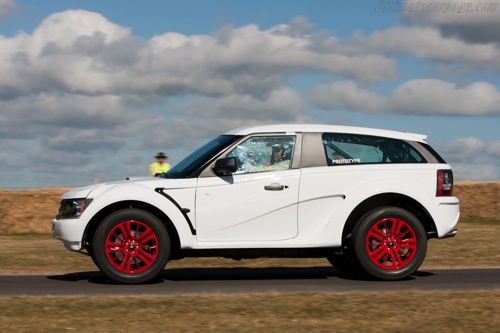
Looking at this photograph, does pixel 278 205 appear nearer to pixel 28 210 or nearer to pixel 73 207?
pixel 73 207

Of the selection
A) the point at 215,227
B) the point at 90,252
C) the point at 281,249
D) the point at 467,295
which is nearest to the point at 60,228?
the point at 90,252

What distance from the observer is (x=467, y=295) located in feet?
27.8

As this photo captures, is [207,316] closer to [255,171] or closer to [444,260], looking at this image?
[255,171]

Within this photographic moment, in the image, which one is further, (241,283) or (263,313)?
(241,283)

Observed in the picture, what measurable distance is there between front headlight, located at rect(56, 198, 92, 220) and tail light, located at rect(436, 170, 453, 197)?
164 inches

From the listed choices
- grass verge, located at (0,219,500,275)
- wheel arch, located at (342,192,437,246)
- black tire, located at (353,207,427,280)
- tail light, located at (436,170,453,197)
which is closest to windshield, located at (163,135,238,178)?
wheel arch, located at (342,192,437,246)

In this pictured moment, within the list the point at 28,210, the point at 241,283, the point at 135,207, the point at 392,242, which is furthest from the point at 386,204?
the point at 28,210

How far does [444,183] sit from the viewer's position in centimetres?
1039

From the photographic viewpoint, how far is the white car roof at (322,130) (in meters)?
10.3

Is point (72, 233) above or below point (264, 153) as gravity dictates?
below

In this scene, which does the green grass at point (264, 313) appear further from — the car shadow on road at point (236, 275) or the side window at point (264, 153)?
the car shadow on road at point (236, 275)

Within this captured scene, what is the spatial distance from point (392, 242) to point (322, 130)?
1589 millimetres

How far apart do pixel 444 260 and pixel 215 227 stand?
513 cm

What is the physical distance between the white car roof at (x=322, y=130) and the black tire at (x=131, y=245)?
1.60 m
